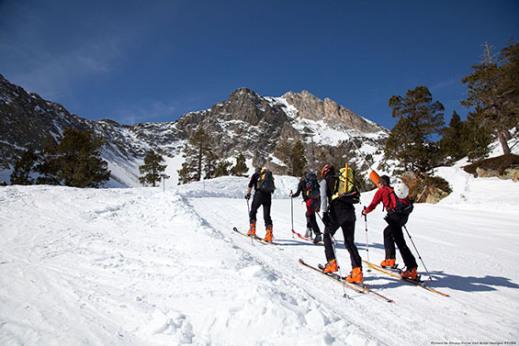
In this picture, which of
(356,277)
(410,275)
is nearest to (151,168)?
(356,277)

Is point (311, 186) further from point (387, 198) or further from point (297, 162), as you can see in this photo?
point (297, 162)

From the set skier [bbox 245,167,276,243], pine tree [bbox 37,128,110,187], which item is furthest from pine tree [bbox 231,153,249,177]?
skier [bbox 245,167,276,243]

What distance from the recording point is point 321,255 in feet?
21.2

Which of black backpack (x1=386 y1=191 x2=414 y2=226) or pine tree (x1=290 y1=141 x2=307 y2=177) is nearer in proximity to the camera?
black backpack (x1=386 y1=191 x2=414 y2=226)

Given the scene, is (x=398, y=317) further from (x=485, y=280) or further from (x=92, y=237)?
(x=92, y=237)

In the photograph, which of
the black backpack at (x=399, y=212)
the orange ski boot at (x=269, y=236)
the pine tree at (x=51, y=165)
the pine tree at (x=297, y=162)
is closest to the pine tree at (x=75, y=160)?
the pine tree at (x=51, y=165)

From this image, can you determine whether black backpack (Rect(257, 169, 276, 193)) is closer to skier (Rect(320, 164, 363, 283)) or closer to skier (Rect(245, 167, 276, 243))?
skier (Rect(245, 167, 276, 243))

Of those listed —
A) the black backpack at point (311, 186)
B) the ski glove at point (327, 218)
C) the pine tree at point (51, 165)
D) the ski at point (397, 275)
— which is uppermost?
the pine tree at point (51, 165)

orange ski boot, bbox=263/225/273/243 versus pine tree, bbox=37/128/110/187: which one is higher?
pine tree, bbox=37/128/110/187

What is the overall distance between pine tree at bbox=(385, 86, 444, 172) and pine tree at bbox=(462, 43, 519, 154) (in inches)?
125

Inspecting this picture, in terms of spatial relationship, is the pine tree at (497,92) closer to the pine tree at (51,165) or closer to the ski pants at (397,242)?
the ski pants at (397,242)

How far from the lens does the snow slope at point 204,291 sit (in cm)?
282

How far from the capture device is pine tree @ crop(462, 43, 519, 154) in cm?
2150

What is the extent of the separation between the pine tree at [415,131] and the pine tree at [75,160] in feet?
99.4
